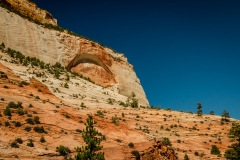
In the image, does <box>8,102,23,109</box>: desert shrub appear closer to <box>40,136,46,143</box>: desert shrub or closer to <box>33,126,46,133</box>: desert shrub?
<box>33,126,46,133</box>: desert shrub

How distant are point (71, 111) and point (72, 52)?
108ft

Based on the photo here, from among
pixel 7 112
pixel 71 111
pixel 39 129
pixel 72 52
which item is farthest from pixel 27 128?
pixel 72 52

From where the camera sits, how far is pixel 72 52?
2312 inches

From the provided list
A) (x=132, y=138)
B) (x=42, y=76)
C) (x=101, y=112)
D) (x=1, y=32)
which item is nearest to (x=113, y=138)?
(x=132, y=138)

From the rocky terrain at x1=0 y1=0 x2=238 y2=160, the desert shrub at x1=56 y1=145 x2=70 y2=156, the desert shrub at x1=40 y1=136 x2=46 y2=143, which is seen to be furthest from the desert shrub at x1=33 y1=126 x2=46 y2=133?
the desert shrub at x1=56 y1=145 x2=70 y2=156

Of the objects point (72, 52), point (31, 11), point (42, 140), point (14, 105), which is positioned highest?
point (31, 11)

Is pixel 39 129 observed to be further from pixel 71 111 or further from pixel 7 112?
pixel 71 111

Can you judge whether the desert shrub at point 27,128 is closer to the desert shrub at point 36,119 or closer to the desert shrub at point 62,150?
the desert shrub at point 36,119

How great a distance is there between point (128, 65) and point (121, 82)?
30.5 ft

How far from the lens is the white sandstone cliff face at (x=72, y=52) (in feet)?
168

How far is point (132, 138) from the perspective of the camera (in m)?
26.0

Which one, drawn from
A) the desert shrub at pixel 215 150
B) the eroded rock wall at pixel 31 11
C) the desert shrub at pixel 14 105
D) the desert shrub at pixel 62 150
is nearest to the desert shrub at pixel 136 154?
the desert shrub at pixel 62 150

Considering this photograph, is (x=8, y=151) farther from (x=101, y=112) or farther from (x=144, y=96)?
(x=144, y=96)

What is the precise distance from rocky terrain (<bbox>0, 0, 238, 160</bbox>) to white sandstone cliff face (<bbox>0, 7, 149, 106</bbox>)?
0.67 ft
